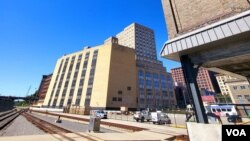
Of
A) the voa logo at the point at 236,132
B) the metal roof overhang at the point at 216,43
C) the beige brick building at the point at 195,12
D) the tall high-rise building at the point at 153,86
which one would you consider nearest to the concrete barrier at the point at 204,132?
the voa logo at the point at 236,132

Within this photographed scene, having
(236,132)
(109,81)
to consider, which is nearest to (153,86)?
(109,81)

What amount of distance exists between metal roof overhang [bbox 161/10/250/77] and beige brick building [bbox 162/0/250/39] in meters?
0.52

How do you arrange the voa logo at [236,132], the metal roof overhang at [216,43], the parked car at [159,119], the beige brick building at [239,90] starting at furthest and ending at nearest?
1. the beige brick building at [239,90]
2. the parked car at [159,119]
3. the metal roof overhang at [216,43]
4. the voa logo at [236,132]

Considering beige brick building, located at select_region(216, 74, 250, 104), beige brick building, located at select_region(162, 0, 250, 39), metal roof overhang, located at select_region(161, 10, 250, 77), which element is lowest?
metal roof overhang, located at select_region(161, 10, 250, 77)

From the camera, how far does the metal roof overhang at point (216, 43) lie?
4.38 m

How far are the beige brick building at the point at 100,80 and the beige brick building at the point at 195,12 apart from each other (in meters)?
54.3

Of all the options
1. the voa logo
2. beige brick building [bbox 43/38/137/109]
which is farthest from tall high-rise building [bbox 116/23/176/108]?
the voa logo

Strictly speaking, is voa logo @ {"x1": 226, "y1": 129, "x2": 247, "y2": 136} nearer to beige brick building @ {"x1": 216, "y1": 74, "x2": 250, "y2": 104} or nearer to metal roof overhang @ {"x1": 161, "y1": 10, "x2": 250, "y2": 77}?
metal roof overhang @ {"x1": 161, "y1": 10, "x2": 250, "y2": 77}

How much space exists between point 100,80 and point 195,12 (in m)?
60.0

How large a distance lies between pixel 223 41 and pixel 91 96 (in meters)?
62.7

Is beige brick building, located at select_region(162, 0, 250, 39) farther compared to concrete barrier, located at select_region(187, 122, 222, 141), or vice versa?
beige brick building, located at select_region(162, 0, 250, 39)

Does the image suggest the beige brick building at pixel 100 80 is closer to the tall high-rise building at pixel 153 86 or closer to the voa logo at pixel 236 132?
the tall high-rise building at pixel 153 86

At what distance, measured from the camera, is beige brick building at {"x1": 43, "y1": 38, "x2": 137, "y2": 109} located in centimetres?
6188

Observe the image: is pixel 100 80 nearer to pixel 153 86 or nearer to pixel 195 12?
pixel 153 86
